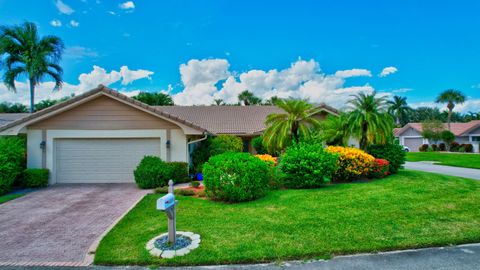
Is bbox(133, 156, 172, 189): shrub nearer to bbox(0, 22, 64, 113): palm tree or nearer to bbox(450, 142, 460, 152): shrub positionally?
bbox(0, 22, 64, 113): palm tree

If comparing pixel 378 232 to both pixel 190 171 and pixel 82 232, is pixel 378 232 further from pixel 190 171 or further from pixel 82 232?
pixel 190 171

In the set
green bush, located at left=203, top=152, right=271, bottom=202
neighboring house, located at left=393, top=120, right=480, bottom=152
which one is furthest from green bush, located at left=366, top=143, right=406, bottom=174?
neighboring house, located at left=393, top=120, right=480, bottom=152

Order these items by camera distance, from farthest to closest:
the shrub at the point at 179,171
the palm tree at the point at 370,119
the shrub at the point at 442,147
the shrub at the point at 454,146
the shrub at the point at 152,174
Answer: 1. the shrub at the point at 442,147
2. the shrub at the point at 454,146
3. the palm tree at the point at 370,119
4. the shrub at the point at 179,171
5. the shrub at the point at 152,174

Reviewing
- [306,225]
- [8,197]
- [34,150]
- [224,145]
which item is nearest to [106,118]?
[34,150]

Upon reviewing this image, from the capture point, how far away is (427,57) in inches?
634

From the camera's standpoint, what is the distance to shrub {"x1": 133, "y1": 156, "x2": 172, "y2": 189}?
9633mm

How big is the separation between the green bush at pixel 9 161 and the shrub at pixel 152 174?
15.0 feet

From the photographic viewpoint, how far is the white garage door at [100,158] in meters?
10.8

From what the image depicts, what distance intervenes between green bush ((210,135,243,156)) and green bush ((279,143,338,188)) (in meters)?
4.95

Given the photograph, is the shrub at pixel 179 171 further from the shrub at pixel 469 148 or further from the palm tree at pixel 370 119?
the shrub at pixel 469 148

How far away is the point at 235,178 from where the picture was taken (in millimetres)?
7086

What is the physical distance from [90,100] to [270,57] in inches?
439

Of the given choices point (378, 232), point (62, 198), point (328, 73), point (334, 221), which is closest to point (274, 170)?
point (334, 221)

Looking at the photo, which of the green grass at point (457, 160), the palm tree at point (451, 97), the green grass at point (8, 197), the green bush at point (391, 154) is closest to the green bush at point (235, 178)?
the green bush at point (391, 154)
